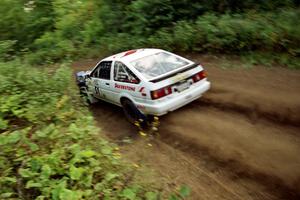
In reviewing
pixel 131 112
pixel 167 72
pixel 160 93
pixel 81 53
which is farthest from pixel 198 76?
pixel 81 53

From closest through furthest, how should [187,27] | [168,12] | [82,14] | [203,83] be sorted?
[203,83], [187,27], [168,12], [82,14]

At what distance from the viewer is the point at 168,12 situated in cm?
1398

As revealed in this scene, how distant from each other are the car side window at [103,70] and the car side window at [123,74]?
429 mm

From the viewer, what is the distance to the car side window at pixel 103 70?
8.71m

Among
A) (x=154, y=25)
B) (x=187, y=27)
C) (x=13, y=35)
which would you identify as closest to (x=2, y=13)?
(x=13, y=35)

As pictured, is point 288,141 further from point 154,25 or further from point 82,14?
point 82,14

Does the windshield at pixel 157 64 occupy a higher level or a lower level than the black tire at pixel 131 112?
higher

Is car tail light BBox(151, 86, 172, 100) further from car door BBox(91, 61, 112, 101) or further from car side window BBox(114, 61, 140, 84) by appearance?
car door BBox(91, 61, 112, 101)

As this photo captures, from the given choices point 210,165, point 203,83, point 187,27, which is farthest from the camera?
point 187,27

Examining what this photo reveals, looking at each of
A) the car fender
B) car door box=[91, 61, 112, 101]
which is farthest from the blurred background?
the car fender

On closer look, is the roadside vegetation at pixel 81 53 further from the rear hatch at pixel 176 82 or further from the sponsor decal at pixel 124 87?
the rear hatch at pixel 176 82

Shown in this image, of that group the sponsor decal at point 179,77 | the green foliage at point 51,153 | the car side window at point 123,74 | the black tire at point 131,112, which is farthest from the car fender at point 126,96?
the green foliage at point 51,153

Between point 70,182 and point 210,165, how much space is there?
9.33ft

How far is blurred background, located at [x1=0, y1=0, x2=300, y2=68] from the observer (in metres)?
10.4
